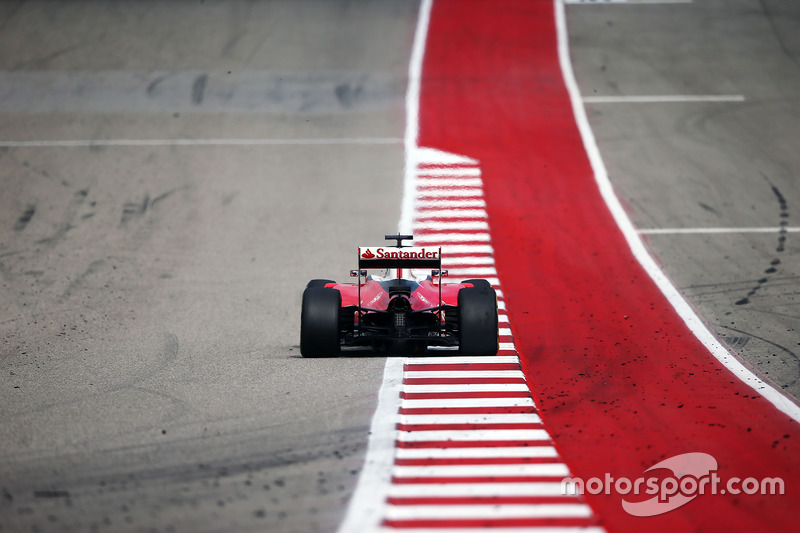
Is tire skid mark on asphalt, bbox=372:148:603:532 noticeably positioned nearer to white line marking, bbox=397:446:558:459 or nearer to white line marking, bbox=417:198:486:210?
white line marking, bbox=397:446:558:459

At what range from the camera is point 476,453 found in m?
9.10

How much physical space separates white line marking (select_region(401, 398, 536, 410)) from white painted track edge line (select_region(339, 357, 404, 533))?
0.84 feet

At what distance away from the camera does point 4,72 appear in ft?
84.5

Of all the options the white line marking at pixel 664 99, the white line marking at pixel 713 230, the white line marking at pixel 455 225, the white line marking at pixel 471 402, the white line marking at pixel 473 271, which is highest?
the white line marking at pixel 664 99

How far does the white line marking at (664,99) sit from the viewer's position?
24.2m

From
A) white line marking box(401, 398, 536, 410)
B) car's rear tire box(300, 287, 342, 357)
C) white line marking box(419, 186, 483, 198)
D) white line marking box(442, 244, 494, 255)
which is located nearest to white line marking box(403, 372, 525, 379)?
white line marking box(401, 398, 536, 410)

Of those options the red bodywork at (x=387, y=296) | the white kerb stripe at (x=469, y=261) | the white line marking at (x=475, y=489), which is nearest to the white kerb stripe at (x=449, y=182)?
the white kerb stripe at (x=469, y=261)

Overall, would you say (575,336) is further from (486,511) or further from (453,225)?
(486,511)

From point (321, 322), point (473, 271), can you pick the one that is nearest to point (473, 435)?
point (321, 322)

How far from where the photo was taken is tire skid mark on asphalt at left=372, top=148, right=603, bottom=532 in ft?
25.6

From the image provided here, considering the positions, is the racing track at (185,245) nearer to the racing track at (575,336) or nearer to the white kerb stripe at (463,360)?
the white kerb stripe at (463,360)

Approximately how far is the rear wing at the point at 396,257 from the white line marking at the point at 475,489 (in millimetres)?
3894

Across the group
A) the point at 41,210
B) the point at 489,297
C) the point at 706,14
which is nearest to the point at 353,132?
the point at 41,210

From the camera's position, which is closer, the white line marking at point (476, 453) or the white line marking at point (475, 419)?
the white line marking at point (476, 453)
